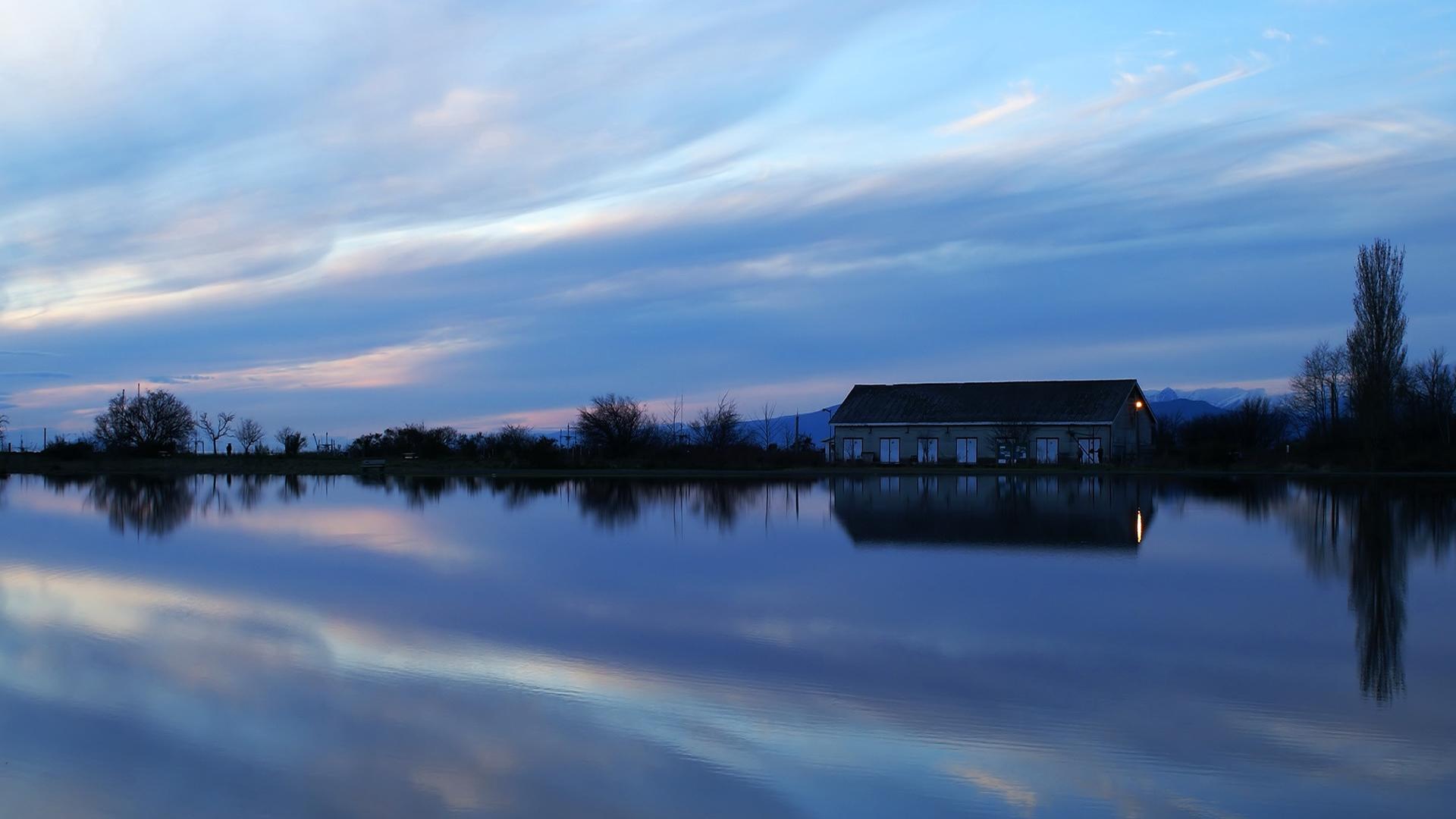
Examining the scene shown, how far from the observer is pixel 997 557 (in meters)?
14.7

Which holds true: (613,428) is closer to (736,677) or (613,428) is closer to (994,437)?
(994,437)

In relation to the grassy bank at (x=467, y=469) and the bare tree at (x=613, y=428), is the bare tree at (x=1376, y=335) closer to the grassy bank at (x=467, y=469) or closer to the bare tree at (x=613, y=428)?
the grassy bank at (x=467, y=469)

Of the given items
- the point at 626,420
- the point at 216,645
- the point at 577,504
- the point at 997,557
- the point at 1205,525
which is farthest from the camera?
the point at 626,420

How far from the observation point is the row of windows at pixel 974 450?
47.1 meters

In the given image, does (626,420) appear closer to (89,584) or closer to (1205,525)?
(1205,525)

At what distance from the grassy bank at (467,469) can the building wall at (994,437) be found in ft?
5.06

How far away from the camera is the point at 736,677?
25.8ft

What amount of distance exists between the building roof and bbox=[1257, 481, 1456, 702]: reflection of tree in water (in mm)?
17026

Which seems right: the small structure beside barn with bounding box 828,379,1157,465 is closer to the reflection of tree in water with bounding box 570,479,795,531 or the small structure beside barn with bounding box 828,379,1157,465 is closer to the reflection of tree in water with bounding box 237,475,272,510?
the reflection of tree in water with bounding box 570,479,795,531

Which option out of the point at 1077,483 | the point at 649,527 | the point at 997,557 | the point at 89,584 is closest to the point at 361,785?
the point at 89,584

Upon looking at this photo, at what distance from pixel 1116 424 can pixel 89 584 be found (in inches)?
1630

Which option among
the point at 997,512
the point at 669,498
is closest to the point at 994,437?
the point at 669,498

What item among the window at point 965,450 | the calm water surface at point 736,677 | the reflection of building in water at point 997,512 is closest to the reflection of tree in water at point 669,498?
the reflection of building in water at point 997,512

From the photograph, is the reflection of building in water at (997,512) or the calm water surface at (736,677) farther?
the reflection of building in water at (997,512)
